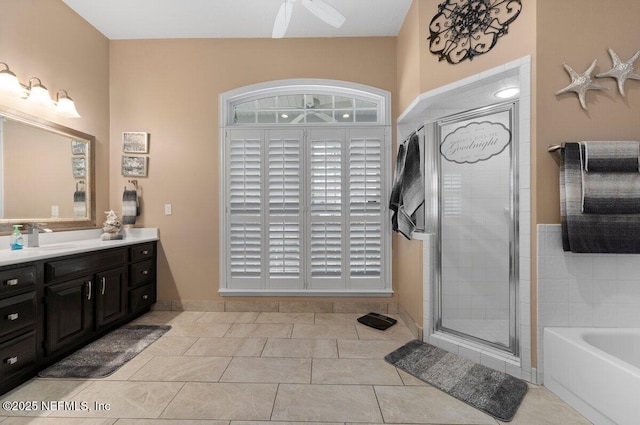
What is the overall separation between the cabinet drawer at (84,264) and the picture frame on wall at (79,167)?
96cm

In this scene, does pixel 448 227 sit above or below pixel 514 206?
below

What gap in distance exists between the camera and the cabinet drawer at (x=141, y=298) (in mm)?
2869

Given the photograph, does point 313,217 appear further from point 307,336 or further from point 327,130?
point 307,336

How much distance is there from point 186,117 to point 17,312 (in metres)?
2.32

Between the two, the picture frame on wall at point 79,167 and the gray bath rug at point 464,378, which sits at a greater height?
the picture frame on wall at point 79,167

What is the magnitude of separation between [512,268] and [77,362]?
3.43 metres

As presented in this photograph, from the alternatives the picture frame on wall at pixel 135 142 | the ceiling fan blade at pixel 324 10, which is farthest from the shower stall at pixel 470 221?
the picture frame on wall at pixel 135 142

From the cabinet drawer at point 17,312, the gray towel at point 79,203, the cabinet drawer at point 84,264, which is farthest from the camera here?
the gray towel at point 79,203

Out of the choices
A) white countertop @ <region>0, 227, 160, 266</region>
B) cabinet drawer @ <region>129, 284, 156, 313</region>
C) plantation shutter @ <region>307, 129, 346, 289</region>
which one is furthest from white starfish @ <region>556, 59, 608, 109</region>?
cabinet drawer @ <region>129, 284, 156, 313</region>

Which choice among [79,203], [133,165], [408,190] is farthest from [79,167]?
[408,190]

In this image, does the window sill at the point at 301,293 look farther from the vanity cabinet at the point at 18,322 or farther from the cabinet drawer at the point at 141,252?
the vanity cabinet at the point at 18,322

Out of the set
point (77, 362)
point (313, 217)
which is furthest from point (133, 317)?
point (313, 217)

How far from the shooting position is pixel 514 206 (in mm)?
2092

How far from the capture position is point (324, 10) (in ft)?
6.50
